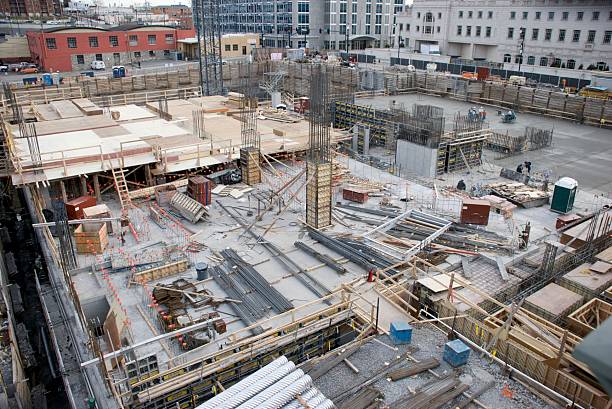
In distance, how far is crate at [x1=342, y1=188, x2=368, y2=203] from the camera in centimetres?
2238

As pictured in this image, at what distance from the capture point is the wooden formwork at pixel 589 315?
14.0m

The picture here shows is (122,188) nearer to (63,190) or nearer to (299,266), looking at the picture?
(63,190)

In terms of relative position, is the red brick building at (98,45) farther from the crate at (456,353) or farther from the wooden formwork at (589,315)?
the wooden formwork at (589,315)

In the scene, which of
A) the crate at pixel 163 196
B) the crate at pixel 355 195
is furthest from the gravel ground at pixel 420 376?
the crate at pixel 163 196

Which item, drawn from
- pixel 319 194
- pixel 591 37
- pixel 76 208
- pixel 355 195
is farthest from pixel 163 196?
pixel 591 37

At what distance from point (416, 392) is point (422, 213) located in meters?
10.6

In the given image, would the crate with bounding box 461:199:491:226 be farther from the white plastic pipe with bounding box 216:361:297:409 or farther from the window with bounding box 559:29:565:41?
the window with bounding box 559:29:565:41

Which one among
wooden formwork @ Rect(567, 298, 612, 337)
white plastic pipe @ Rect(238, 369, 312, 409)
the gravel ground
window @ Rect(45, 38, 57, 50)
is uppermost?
window @ Rect(45, 38, 57, 50)

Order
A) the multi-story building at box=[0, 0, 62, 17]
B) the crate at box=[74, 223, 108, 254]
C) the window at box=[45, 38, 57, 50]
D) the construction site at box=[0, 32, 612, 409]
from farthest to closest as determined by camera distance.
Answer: the multi-story building at box=[0, 0, 62, 17] < the window at box=[45, 38, 57, 50] < the crate at box=[74, 223, 108, 254] < the construction site at box=[0, 32, 612, 409]

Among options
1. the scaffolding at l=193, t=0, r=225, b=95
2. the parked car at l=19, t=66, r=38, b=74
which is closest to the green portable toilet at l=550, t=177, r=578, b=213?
the scaffolding at l=193, t=0, r=225, b=95

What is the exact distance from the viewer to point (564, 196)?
22.3 m

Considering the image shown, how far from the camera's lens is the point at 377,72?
2025 inches

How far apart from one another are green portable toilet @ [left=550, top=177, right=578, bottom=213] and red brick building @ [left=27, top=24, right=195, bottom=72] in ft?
188

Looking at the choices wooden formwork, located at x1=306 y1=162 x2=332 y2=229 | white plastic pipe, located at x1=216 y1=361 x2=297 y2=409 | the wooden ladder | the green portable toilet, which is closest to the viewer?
white plastic pipe, located at x1=216 y1=361 x2=297 y2=409
